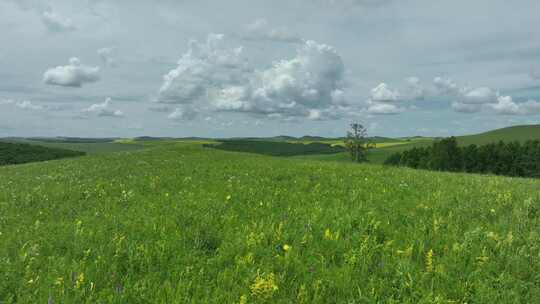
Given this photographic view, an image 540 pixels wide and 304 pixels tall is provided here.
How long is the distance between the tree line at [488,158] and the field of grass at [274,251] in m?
87.8

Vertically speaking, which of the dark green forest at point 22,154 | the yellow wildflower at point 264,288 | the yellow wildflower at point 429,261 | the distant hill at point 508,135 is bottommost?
the dark green forest at point 22,154

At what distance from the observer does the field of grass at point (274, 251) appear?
158 inches

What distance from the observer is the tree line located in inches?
3322

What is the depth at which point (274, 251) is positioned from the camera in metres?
5.11

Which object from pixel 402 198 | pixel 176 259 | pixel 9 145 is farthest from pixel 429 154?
pixel 9 145

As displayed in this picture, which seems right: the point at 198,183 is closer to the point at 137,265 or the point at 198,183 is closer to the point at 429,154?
the point at 137,265

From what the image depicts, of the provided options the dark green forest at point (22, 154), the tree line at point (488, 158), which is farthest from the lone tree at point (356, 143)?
the dark green forest at point (22, 154)

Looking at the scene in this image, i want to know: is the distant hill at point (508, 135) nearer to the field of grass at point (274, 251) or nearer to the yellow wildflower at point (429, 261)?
the field of grass at point (274, 251)

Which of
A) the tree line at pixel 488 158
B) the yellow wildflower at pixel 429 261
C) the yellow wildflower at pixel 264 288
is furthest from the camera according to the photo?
the tree line at pixel 488 158

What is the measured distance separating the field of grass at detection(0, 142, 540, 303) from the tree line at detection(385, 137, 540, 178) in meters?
87.8

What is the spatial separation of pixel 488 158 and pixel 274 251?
104174mm

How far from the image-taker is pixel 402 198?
900cm

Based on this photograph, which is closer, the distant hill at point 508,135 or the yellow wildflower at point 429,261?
the yellow wildflower at point 429,261

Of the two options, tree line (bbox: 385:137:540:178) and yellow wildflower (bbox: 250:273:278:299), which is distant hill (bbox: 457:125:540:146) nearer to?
tree line (bbox: 385:137:540:178)
